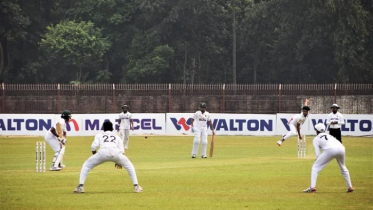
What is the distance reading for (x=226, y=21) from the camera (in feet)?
259

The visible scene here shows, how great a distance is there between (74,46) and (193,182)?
54.4 m

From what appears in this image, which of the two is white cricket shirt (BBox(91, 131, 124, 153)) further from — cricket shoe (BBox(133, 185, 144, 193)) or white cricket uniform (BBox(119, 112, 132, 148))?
white cricket uniform (BBox(119, 112, 132, 148))

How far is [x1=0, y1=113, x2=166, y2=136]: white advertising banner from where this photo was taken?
48.9 metres

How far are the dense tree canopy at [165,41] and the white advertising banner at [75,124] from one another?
24.7 meters

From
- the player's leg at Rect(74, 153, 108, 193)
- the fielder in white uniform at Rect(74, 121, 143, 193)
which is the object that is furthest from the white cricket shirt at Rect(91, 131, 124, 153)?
the player's leg at Rect(74, 153, 108, 193)

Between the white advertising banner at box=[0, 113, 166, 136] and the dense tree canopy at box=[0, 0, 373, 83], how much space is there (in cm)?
2466

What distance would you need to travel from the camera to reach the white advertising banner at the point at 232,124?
49375 millimetres

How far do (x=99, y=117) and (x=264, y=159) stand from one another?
19857 mm

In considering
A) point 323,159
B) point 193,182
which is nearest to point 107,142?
point 193,182

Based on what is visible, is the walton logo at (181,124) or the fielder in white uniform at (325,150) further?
the walton logo at (181,124)

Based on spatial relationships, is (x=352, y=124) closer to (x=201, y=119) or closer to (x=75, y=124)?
(x=75, y=124)

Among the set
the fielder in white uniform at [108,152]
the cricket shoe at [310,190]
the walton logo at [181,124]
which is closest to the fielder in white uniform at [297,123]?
the cricket shoe at [310,190]

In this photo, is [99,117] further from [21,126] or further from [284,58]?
[284,58]

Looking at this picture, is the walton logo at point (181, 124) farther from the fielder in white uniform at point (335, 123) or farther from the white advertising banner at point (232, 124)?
the fielder in white uniform at point (335, 123)
